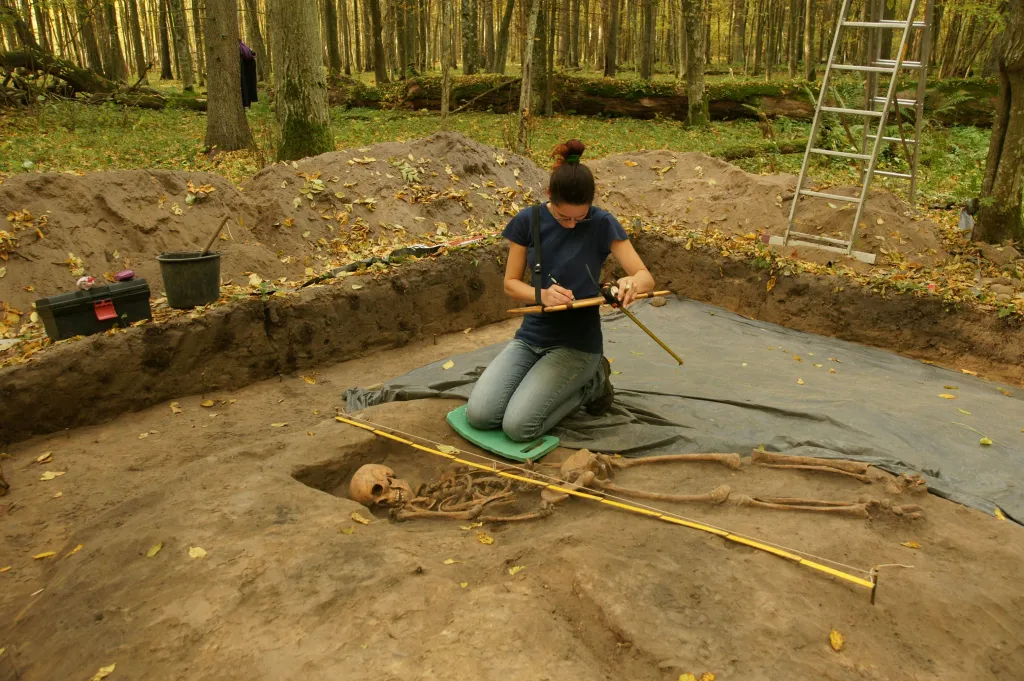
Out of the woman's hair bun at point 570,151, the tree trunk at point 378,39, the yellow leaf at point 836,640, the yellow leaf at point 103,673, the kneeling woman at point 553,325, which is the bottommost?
the yellow leaf at point 103,673

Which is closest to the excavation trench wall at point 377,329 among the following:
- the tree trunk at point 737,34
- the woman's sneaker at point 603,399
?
the woman's sneaker at point 603,399

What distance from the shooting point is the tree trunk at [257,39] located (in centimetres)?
1806

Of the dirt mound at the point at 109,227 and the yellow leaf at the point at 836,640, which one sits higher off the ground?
the dirt mound at the point at 109,227

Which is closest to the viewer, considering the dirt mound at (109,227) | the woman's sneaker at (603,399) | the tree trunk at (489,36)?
the woman's sneaker at (603,399)

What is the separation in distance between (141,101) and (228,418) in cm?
1300

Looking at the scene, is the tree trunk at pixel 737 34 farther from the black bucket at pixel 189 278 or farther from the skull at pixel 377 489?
the skull at pixel 377 489

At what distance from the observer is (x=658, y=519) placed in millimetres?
3025

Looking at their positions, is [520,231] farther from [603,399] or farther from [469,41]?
[469,41]

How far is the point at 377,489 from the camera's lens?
347 centimetres

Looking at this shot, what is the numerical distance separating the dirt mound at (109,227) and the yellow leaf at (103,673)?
3.58 metres

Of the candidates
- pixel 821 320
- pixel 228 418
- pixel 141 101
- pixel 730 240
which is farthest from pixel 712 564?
pixel 141 101

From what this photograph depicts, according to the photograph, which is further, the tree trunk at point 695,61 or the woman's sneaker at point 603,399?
the tree trunk at point 695,61

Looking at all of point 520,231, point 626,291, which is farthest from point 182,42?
point 626,291

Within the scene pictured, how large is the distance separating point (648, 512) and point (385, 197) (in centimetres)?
496
